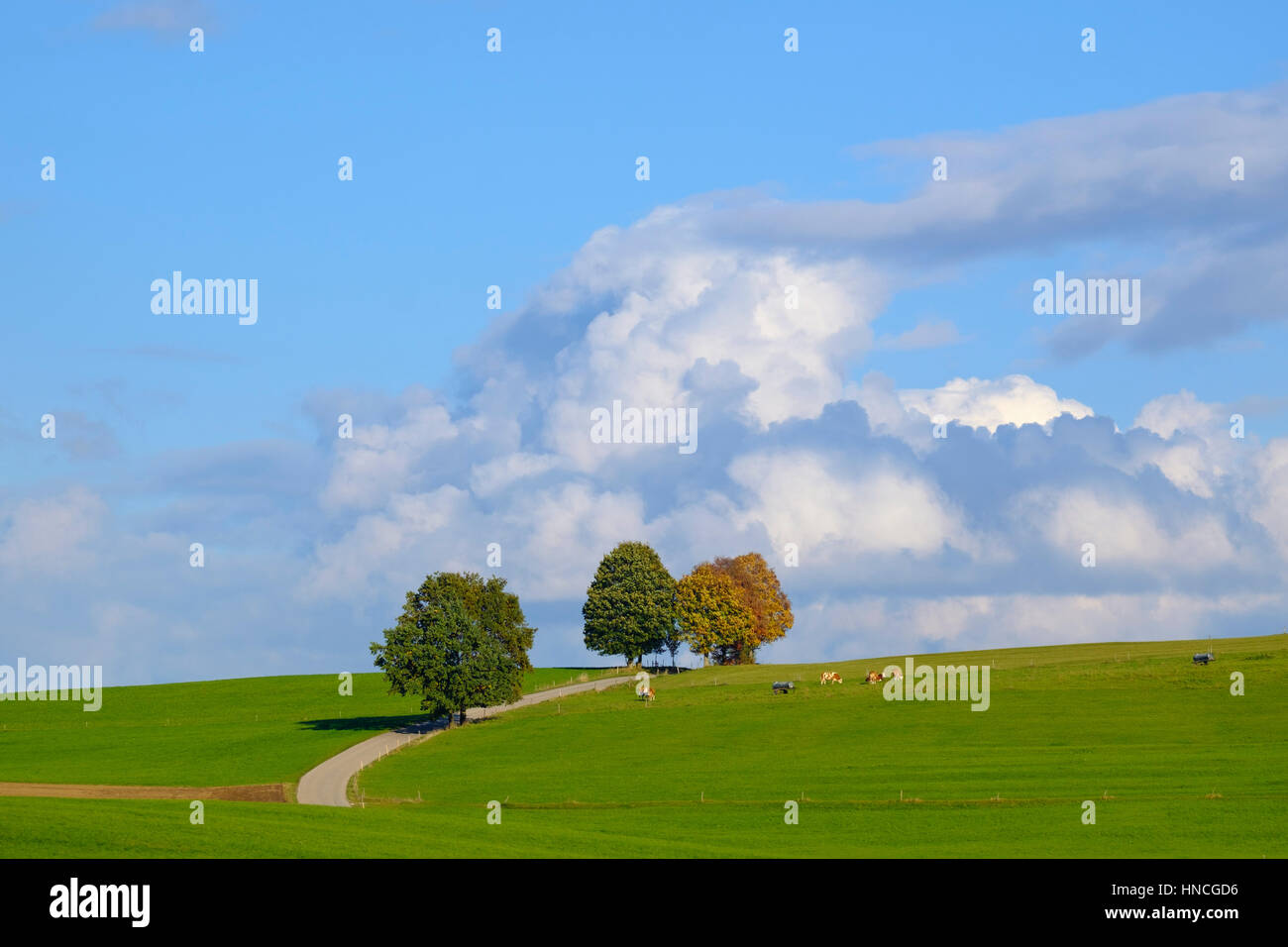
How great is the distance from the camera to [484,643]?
9906 centimetres

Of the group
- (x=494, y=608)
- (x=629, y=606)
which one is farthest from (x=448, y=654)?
(x=629, y=606)

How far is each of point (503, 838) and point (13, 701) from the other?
326ft

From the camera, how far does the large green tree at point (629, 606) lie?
452ft

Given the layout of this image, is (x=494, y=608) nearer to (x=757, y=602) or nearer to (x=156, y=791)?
(x=156, y=791)

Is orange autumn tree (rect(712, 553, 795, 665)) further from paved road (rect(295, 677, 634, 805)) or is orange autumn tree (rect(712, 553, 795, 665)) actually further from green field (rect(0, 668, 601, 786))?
paved road (rect(295, 677, 634, 805))

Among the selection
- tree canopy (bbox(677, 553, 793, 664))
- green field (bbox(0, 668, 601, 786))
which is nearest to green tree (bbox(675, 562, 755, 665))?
tree canopy (bbox(677, 553, 793, 664))

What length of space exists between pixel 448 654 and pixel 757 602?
58966mm

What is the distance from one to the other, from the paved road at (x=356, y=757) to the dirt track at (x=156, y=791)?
1.98 meters

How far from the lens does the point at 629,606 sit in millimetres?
137875

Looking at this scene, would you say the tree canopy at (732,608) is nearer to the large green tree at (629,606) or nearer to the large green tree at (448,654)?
the large green tree at (629,606)

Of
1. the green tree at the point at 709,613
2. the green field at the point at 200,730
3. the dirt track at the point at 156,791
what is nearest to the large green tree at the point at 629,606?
the green tree at the point at 709,613

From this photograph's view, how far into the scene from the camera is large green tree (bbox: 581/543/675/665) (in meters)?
138

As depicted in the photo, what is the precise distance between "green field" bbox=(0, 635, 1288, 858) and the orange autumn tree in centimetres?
2465
